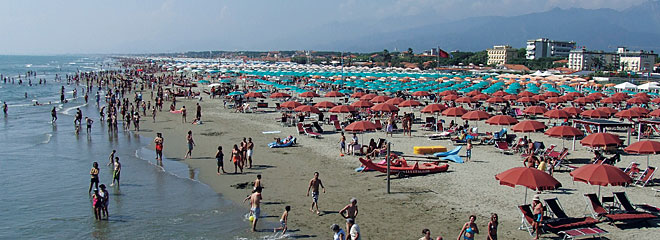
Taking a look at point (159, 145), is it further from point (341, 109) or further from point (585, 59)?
point (585, 59)

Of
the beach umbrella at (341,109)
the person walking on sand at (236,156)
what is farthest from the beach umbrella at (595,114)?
the person walking on sand at (236,156)

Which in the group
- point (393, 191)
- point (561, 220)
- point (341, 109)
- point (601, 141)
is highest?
point (341, 109)

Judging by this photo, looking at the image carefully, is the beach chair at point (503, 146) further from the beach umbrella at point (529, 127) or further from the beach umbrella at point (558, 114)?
the beach umbrella at point (558, 114)

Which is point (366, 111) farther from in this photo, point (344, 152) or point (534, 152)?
Result: point (534, 152)

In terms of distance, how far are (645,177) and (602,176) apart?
3.97 metres

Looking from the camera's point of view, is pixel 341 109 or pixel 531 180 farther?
pixel 341 109

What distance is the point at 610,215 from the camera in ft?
33.4

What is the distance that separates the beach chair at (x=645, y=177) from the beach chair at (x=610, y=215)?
3.29m

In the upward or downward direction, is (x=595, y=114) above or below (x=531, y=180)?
above

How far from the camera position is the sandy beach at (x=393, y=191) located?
10680 mm

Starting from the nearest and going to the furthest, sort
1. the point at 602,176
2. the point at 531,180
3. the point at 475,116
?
the point at 531,180 < the point at 602,176 < the point at 475,116

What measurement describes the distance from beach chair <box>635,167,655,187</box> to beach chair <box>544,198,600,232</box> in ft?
14.0

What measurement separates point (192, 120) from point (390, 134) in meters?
12.3

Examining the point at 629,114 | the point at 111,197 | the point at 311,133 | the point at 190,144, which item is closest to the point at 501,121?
the point at 311,133
